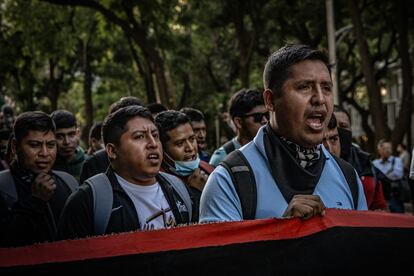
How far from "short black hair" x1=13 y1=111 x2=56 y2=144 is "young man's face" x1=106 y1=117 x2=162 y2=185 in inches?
35.7

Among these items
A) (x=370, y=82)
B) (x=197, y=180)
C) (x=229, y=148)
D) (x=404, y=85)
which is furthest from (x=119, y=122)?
(x=404, y=85)

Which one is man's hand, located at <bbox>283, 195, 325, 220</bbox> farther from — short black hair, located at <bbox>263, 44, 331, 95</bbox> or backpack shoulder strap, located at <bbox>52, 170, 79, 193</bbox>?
backpack shoulder strap, located at <bbox>52, 170, 79, 193</bbox>

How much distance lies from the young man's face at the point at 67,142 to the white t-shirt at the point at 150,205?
7.65 ft

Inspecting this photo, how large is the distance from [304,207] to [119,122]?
1.74 m

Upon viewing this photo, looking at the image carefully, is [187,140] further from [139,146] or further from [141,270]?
[141,270]

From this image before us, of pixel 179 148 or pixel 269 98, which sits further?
pixel 179 148

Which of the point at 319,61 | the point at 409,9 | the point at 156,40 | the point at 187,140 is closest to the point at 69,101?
the point at 156,40

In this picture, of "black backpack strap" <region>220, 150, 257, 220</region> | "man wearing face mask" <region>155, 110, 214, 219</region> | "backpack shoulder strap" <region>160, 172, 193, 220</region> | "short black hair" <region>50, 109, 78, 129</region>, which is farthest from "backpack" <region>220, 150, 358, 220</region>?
"short black hair" <region>50, 109, 78, 129</region>

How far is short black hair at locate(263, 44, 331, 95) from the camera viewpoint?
8.79 feet

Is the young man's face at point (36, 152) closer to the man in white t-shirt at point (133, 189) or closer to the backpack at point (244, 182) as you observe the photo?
the man in white t-shirt at point (133, 189)

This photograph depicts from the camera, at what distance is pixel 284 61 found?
2.69 metres

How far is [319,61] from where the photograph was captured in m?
2.72

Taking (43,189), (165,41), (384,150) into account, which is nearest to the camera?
(43,189)

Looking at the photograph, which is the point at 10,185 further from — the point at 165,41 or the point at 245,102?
the point at 165,41
